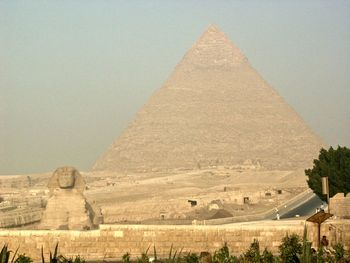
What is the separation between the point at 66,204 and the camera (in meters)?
34.6

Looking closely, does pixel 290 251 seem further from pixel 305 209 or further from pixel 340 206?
pixel 305 209

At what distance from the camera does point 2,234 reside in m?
23.8

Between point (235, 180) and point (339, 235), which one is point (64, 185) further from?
point (235, 180)

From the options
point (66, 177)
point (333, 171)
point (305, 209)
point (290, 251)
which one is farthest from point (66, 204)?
point (290, 251)

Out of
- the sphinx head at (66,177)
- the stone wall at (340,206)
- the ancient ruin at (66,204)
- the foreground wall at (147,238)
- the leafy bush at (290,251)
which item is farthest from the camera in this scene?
the sphinx head at (66,177)

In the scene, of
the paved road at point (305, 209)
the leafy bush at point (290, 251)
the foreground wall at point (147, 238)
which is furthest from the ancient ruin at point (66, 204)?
the leafy bush at point (290, 251)

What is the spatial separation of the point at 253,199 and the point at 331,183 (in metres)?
25.2

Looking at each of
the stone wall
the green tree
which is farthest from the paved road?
the stone wall

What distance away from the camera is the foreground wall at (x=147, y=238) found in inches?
918

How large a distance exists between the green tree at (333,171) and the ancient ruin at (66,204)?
8602mm

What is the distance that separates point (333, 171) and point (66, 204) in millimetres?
11628

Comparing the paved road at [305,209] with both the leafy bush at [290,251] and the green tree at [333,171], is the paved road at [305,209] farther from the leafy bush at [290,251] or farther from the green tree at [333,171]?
the leafy bush at [290,251]

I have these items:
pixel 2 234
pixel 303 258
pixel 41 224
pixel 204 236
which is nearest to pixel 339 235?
pixel 204 236

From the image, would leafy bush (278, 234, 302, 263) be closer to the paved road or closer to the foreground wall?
the foreground wall
